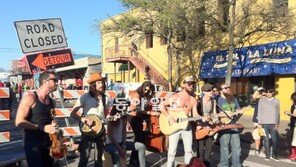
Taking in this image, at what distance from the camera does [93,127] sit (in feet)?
22.2

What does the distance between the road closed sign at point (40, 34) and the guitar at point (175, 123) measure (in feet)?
9.82

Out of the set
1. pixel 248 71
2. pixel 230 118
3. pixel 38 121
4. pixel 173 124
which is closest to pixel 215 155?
pixel 230 118

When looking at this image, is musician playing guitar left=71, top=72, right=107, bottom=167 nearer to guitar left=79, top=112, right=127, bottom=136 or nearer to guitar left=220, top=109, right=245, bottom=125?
guitar left=79, top=112, right=127, bottom=136

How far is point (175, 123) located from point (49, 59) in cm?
345

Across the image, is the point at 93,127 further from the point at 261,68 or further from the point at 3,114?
the point at 261,68

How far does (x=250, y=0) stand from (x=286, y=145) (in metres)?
9.60

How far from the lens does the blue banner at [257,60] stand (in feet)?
64.4

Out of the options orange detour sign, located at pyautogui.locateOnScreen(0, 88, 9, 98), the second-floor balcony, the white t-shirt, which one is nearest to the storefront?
orange detour sign, located at pyautogui.locateOnScreen(0, 88, 9, 98)

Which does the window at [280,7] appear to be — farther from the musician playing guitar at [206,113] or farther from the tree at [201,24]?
the musician playing guitar at [206,113]

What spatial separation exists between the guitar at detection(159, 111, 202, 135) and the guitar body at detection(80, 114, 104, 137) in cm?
136

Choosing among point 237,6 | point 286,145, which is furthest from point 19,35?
point 237,6

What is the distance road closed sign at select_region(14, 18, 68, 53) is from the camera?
8867 mm

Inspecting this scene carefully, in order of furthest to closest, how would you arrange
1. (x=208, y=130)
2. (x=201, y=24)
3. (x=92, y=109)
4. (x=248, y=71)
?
(x=248, y=71) < (x=201, y=24) < (x=208, y=130) < (x=92, y=109)

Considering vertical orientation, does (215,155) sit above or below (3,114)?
below
